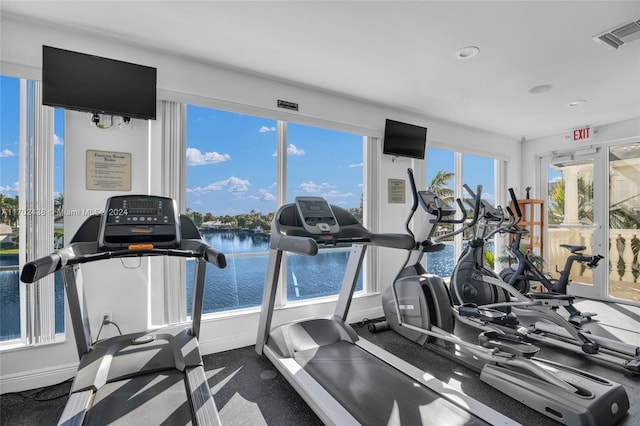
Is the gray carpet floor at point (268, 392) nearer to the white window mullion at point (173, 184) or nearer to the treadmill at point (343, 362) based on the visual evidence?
the treadmill at point (343, 362)

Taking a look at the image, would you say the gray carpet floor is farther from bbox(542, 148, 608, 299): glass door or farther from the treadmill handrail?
bbox(542, 148, 608, 299): glass door

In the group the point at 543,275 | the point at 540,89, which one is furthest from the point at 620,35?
the point at 543,275

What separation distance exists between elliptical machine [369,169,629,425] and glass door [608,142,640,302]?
3.52 meters

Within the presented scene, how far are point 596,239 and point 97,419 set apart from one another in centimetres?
654

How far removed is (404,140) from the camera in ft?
14.1

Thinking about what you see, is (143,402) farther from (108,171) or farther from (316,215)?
(108,171)

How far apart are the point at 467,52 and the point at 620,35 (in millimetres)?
1125

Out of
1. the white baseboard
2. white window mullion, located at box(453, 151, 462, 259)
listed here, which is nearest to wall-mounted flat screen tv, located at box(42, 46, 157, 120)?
the white baseboard

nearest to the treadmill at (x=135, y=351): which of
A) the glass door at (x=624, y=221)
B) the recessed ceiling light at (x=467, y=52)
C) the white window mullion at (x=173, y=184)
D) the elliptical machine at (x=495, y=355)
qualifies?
the white window mullion at (x=173, y=184)

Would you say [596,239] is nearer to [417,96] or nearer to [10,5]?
[417,96]

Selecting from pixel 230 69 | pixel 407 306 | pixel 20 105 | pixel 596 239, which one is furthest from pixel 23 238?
pixel 596 239

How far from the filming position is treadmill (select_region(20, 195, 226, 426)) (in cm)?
169

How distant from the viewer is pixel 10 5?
7.29ft

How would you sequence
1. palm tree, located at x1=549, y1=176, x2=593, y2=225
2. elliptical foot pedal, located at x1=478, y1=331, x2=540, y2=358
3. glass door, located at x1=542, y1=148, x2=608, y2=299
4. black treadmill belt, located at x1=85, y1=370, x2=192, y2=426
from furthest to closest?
palm tree, located at x1=549, y1=176, x2=593, y2=225 < glass door, located at x1=542, y1=148, x2=608, y2=299 < elliptical foot pedal, located at x1=478, y1=331, x2=540, y2=358 < black treadmill belt, located at x1=85, y1=370, x2=192, y2=426
